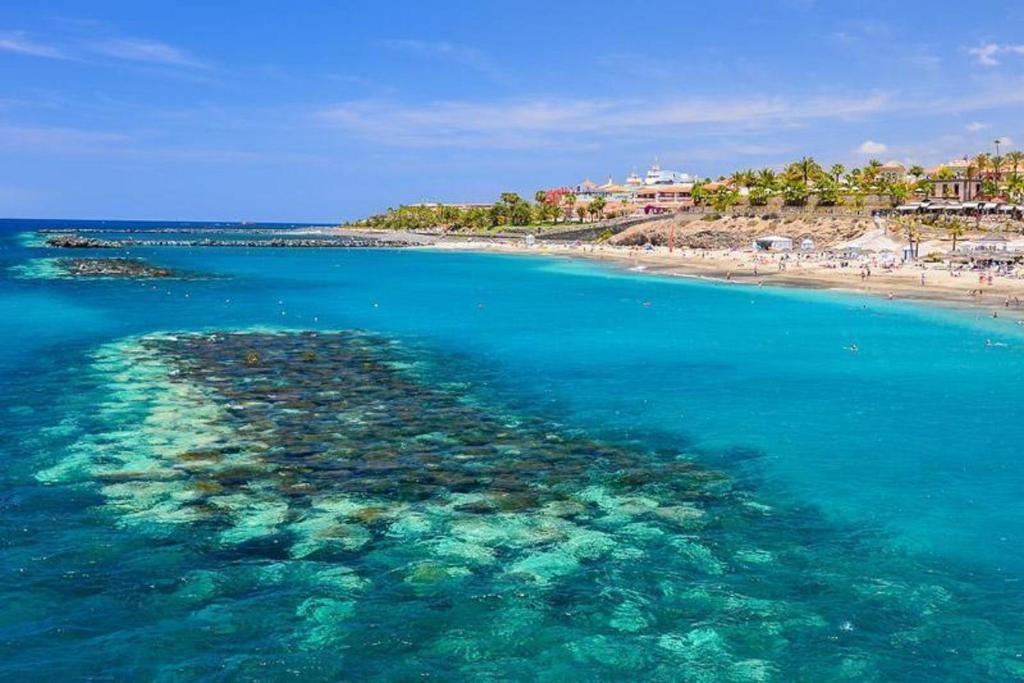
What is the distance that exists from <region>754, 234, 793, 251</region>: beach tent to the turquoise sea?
220 feet

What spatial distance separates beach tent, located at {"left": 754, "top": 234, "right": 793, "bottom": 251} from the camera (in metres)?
109

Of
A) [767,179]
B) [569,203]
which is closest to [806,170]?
[767,179]

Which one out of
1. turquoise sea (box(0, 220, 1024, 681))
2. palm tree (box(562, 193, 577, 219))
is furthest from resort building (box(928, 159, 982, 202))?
turquoise sea (box(0, 220, 1024, 681))

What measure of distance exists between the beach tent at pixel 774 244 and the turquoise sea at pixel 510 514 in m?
67.2

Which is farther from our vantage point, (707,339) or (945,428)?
(707,339)

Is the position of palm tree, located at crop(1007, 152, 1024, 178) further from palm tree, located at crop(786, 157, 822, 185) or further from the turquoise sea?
the turquoise sea

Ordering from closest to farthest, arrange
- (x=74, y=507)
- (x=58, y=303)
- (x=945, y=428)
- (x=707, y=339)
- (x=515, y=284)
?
1. (x=74, y=507)
2. (x=945, y=428)
3. (x=707, y=339)
4. (x=58, y=303)
5. (x=515, y=284)

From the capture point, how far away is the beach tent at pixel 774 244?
Answer: 109375 mm

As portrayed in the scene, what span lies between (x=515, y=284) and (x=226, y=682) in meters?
76.3

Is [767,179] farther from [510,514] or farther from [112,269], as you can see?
[510,514]

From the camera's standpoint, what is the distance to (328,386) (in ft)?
110

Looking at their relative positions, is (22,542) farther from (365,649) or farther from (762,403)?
(762,403)

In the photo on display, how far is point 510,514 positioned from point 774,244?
98426 millimetres

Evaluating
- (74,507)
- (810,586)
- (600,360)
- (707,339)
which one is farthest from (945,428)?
(74,507)
